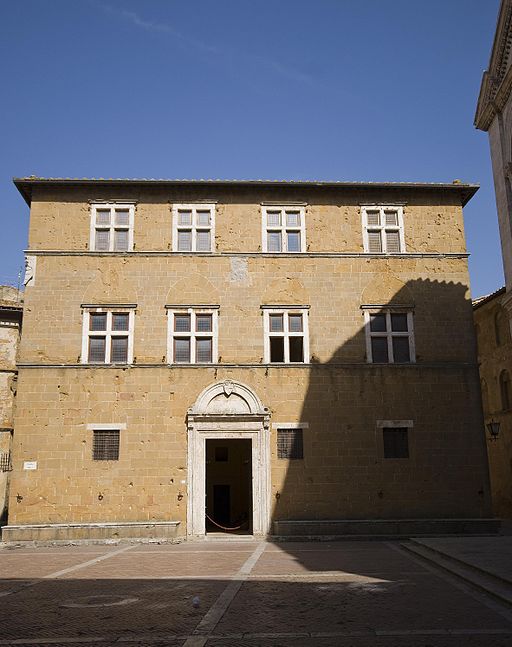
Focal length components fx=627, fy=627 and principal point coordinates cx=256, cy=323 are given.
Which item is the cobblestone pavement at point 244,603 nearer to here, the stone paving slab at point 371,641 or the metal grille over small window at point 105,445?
the stone paving slab at point 371,641

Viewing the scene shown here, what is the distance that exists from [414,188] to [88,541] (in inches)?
648

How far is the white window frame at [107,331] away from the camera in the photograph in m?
21.0

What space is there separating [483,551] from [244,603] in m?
7.43

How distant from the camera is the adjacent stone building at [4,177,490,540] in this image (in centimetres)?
2017

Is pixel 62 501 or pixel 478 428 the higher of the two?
pixel 478 428

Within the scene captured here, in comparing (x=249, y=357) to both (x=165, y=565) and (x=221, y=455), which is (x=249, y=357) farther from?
(x=221, y=455)

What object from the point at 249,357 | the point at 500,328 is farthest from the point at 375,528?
the point at 500,328

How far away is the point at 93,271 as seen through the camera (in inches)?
860

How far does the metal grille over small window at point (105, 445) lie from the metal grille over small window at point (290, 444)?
5.32m

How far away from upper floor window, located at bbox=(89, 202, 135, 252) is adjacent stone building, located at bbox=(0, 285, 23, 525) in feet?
23.8

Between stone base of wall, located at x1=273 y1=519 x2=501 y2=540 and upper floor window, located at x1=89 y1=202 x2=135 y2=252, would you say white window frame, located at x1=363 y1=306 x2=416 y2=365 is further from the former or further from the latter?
upper floor window, located at x1=89 y1=202 x2=135 y2=252

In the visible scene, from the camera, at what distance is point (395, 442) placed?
21.0 m

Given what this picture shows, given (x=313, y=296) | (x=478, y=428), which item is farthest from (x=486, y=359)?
(x=313, y=296)

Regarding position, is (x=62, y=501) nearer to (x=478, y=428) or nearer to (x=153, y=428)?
(x=153, y=428)
